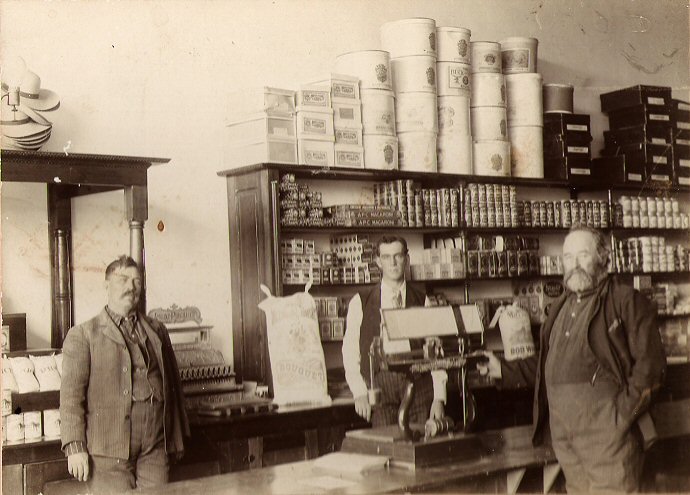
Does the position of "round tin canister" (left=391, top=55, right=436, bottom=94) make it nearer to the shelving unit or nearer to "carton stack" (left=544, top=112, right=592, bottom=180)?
the shelving unit

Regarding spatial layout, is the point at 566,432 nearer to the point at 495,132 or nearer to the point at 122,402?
the point at 122,402

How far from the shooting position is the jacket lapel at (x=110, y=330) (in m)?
4.02

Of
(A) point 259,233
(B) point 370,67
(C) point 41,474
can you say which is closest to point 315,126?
(B) point 370,67

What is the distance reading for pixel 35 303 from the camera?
4.60 meters

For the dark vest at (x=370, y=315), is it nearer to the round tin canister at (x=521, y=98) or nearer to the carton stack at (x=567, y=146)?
the round tin canister at (x=521, y=98)

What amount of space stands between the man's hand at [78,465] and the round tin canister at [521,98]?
12.9ft

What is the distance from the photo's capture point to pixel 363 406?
16.4 ft

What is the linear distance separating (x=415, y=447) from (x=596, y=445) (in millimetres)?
1035

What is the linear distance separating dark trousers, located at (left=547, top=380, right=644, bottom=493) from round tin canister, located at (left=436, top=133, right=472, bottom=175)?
2228 mm

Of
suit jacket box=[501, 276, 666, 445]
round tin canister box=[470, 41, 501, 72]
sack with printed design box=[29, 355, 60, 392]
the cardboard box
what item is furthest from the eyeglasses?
the cardboard box

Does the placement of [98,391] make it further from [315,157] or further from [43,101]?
[315,157]

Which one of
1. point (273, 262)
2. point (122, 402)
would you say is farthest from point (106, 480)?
point (273, 262)

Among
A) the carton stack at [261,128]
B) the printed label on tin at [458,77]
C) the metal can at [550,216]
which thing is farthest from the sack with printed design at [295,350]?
the metal can at [550,216]

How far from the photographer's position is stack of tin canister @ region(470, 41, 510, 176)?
20.3 ft
